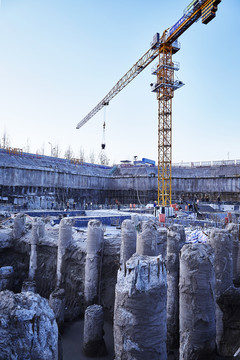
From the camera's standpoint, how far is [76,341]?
10180 millimetres

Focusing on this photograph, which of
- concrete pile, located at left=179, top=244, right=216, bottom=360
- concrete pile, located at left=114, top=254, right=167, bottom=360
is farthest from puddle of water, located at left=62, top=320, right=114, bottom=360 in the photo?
concrete pile, located at left=114, top=254, right=167, bottom=360

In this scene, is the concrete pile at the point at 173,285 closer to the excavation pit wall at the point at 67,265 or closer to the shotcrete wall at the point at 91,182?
the excavation pit wall at the point at 67,265

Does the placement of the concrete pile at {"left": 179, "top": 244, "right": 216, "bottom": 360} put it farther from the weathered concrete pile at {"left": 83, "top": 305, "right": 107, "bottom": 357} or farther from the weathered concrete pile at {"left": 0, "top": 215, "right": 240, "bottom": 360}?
the weathered concrete pile at {"left": 83, "top": 305, "right": 107, "bottom": 357}

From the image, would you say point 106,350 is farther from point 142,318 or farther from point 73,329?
point 142,318

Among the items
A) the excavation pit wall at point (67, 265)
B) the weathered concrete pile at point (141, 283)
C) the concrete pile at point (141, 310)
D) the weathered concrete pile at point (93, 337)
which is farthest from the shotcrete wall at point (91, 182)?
the concrete pile at point (141, 310)

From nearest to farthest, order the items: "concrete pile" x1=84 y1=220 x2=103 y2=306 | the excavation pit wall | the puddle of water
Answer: the puddle of water < "concrete pile" x1=84 y1=220 x2=103 y2=306 < the excavation pit wall

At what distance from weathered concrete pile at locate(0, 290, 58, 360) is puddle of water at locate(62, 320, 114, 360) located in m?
7.90

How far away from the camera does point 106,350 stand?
364 inches

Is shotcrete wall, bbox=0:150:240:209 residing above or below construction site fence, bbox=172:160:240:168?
below

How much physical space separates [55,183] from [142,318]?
39.6 metres

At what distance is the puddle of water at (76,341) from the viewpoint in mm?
9109

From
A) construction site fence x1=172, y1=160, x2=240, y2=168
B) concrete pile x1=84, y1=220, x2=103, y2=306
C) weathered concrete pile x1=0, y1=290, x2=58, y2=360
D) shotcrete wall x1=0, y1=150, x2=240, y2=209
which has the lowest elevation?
concrete pile x1=84, y1=220, x2=103, y2=306

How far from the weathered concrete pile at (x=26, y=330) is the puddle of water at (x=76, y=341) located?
7.90 m

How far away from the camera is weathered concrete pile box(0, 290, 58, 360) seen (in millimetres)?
2496
